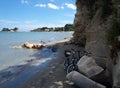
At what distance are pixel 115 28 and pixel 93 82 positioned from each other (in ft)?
7.73

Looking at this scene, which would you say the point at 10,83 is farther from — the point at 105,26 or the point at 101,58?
the point at 105,26

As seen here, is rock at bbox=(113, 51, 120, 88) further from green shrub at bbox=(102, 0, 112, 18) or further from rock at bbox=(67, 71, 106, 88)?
green shrub at bbox=(102, 0, 112, 18)

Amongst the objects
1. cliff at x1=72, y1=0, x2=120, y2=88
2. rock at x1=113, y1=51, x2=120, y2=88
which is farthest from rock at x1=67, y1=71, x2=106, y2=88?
rock at x1=113, y1=51, x2=120, y2=88

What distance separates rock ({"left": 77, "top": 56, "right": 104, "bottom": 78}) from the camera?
9.70m

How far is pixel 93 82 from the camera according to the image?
9.09 m

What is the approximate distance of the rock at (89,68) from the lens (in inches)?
382

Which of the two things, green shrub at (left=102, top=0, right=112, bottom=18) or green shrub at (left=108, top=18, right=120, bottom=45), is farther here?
green shrub at (left=102, top=0, right=112, bottom=18)

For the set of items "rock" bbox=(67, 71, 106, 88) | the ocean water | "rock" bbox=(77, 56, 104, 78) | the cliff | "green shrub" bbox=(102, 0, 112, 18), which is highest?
"green shrub" bbox=(102, 0, 112, 18)

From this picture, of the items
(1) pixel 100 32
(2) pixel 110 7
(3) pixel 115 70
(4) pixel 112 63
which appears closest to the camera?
(3) pixel 115 70

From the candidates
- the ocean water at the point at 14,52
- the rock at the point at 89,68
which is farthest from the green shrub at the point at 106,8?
the ocean water at the point at 14,52

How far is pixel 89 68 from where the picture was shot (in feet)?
33.0

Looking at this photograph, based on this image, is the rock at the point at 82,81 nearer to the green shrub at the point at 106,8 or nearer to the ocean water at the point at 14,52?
the green shrub at the point at 106,8

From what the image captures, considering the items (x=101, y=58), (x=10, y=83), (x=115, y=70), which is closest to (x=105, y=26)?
(x=101, y=58)

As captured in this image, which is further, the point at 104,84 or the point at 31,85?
the point at 31,85
